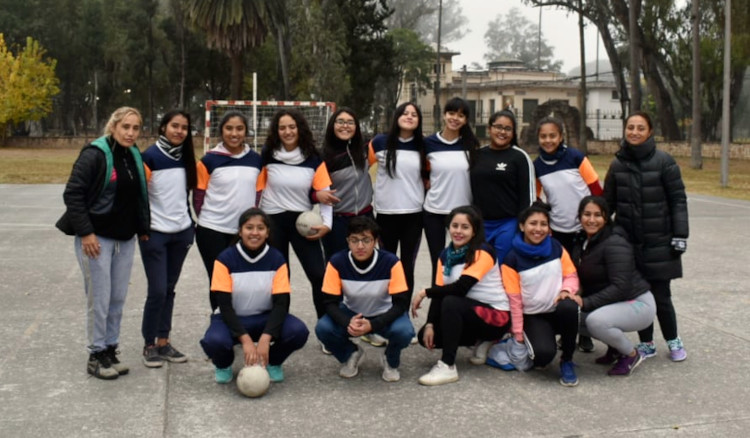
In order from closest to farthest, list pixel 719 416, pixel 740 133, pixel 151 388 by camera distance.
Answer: pixel 719 416
pixel 151 388
pixel 740 133

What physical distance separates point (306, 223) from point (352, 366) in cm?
101

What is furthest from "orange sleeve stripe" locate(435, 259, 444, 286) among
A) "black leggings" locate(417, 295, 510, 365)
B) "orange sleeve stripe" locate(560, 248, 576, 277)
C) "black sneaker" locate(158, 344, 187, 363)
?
"black sneaker" locate(158, 344, 187, 363)

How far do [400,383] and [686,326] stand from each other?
268 centimetres

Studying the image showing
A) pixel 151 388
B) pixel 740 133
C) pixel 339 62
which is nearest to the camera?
pixel 151 388

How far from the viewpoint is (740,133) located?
60.6 m

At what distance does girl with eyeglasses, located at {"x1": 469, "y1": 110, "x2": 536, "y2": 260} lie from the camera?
5926 millimetres

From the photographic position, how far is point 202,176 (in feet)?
19.1

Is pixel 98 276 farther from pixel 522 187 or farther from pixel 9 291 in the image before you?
pixel 9 291

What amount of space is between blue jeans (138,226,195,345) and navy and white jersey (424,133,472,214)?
5.49ft

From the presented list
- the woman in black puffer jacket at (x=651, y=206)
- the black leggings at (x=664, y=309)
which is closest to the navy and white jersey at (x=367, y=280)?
the woman in black puffer jacket at (x=651, y=206)

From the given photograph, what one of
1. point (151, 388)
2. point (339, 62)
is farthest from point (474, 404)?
point (339, 62)

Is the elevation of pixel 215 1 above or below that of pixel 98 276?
above

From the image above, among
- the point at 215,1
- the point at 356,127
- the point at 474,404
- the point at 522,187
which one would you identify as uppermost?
the point at 215,1

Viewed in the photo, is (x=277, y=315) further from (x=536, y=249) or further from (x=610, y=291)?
(x=610, y=291)
